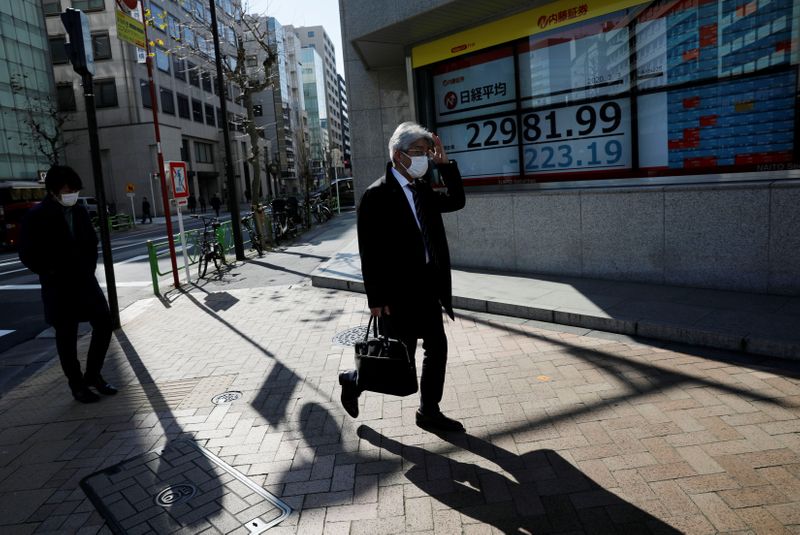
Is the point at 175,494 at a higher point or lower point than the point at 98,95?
lower

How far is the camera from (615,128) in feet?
25.2

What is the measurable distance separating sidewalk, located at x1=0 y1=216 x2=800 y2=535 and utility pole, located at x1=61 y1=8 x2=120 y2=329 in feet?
5.87

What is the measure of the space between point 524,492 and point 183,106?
55.8m

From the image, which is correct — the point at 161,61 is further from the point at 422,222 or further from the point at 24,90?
the point at 422,222

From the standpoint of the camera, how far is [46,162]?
41.0 meters

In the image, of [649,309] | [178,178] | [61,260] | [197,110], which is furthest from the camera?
[197,110]

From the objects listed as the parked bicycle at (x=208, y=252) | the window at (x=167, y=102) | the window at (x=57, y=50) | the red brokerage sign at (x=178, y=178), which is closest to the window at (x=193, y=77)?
the window at (x=167, y=102)

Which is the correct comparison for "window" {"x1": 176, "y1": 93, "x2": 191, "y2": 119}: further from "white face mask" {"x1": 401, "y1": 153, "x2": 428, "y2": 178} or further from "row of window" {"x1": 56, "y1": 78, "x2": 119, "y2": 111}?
"white face mask" {"x1": 401, "y1": 153, "x2": 428, "y2": 178}

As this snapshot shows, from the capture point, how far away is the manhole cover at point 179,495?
288cm

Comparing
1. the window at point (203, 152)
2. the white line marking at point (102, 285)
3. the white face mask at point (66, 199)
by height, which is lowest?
the white line marking at point (102, 285)

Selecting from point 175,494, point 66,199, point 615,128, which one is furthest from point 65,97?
point 175,494

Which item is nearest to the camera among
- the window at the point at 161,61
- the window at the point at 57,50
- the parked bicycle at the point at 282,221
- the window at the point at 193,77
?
the parked bicycle at the point at 282,221

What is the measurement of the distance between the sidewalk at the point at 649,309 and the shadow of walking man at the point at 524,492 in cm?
248

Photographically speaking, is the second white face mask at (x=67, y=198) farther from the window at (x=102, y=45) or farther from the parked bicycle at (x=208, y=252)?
the window at (x=102, y=45)
